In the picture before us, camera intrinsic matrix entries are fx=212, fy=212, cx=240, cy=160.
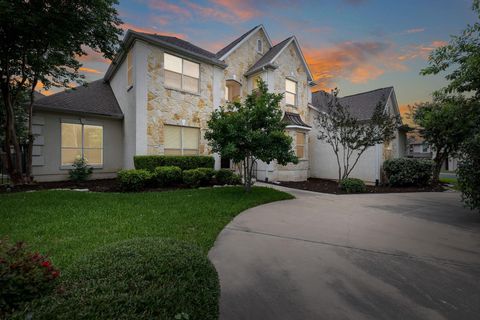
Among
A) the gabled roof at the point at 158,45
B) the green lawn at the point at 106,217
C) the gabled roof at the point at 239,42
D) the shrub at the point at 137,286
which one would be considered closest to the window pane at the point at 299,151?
the green lawn at the point at 106,217

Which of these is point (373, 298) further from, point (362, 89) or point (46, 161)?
point (362, 89)

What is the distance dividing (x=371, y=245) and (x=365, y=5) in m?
8.94

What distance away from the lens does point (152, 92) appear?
10430mm

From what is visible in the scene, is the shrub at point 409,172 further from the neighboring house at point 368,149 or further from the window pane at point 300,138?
the window pane at point 300,138

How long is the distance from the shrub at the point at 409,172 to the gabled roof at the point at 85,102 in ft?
52.7

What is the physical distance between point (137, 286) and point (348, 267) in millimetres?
2911

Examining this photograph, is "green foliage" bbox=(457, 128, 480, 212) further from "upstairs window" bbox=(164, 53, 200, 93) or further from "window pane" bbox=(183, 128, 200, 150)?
"upstairs window" bbox=(164, 53, 200, 93)

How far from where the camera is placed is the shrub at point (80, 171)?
1005 cm

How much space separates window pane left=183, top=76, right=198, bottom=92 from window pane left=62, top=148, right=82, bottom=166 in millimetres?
6468

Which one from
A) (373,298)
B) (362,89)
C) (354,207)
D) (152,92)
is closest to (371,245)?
(373,298)

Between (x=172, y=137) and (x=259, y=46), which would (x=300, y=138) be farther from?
(x=172, y=137)

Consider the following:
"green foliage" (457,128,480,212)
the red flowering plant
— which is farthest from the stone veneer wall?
"green foliage" (457,128,480,212)

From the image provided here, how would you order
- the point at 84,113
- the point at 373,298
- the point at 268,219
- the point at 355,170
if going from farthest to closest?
the point at 355,170, the point at 84,113, the point at 268,219, the point at 373,298

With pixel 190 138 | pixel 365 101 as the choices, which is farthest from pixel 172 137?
pixel 365 101
